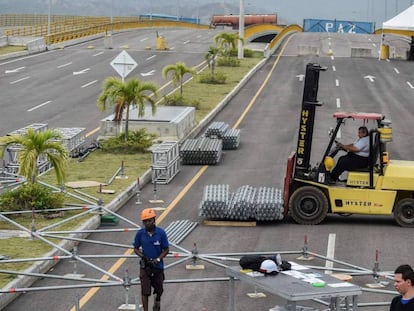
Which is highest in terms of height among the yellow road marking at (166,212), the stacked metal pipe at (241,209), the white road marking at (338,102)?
the white road marking at (338,102)

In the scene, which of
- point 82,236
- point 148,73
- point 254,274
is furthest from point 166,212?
point 148,73

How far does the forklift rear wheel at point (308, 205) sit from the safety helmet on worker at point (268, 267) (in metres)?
9.04

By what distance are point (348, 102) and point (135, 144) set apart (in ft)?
58.8

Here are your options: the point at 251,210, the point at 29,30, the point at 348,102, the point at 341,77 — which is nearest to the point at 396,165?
the point at 251,210

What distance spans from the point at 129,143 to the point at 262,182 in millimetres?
5587

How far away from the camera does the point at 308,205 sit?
2017cm

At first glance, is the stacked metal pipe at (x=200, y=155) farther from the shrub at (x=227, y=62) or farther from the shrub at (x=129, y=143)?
the shrub at (x=227, y=62)

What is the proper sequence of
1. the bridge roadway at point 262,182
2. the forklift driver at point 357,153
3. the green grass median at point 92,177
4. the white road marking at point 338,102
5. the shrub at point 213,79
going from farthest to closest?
1. the shrub at point 213,79
2. the white road marking at point 338,102
3. the forklift driver at point 357,153
4. the green grass median at point 92,177
5. the bridge roadway at point 262,182

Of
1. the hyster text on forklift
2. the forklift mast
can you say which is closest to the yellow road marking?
the hyster text on forklift

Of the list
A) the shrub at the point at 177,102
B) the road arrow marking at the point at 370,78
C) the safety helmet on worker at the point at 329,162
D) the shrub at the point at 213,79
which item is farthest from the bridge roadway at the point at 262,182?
the shrub at the point at 213,79

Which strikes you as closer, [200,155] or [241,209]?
[241,209]

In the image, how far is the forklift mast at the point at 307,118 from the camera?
64.8 feet

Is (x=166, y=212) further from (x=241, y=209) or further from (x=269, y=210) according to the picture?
(x=269, y=210)

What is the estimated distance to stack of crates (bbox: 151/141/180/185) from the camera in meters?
25.0
